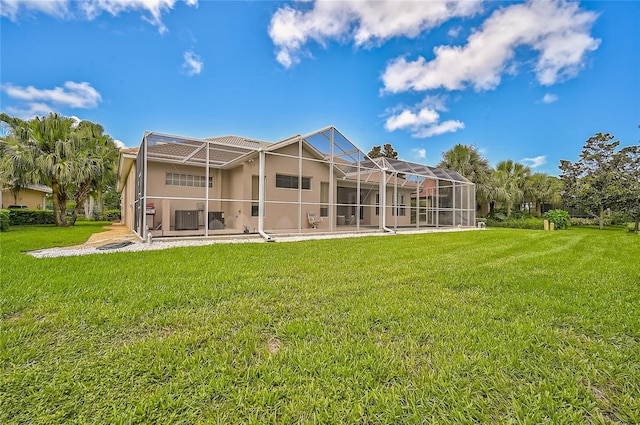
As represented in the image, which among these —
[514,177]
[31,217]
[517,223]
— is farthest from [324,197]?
[31,217]

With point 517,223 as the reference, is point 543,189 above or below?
above

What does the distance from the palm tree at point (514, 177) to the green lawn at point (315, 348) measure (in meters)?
20.1

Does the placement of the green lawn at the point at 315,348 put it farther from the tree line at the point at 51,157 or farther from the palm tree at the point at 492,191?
the palm tree at the point at 492,191

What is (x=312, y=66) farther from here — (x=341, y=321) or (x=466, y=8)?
(x=341, y=321)

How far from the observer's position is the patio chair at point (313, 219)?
45.6 ft

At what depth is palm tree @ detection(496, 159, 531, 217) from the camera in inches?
850

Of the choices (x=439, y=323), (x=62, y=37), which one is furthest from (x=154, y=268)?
(x=62, y=37)

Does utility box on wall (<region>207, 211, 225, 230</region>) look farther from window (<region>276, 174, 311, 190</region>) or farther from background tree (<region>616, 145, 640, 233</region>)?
background tree (<region>616, 145, 640, 233</region>)

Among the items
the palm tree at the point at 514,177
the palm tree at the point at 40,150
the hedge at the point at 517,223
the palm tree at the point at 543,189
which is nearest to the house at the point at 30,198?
the palm tree at the point at 40,150

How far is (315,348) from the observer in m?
2.23

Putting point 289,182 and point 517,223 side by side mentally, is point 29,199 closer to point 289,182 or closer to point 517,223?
point 289,182

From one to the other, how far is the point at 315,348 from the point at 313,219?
1180 cm

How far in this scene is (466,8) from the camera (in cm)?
1107

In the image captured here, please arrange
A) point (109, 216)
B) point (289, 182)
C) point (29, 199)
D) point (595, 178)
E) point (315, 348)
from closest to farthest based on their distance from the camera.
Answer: point (315, 348) < point (289, 182) < point (595, 178) < point (29, 199) < point (109, 216)
